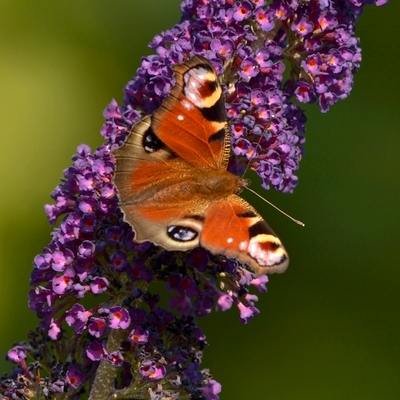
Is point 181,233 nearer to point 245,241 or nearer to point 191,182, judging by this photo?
point 245,241

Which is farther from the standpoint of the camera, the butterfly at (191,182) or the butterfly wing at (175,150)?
the butterfly wing at (175,150)

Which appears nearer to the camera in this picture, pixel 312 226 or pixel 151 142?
pixel 151 142

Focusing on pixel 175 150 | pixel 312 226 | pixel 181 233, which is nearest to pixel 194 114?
pixel 175 150

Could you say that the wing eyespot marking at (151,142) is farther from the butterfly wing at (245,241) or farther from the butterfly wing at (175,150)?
the butterfly wing at (245,241)

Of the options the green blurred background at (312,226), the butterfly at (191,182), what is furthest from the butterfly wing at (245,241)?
the green blurred background at (312,226)

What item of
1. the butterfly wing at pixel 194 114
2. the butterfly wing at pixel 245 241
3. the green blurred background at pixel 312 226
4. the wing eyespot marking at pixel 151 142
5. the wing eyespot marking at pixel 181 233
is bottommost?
the green blurred background at pixel 312 226

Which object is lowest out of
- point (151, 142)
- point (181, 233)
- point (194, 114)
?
point (181, 233)
